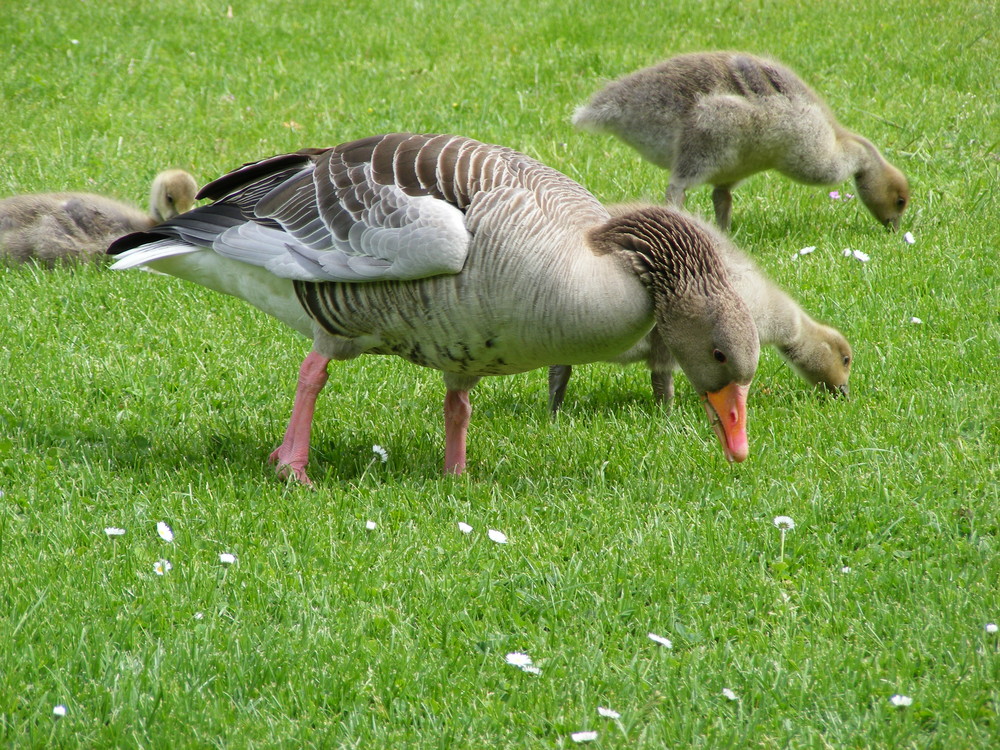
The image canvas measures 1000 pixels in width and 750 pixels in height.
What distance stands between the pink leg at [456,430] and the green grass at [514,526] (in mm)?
154

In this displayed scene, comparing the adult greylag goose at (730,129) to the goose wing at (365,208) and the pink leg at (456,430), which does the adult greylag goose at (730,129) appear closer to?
the goose wing at (365,208)

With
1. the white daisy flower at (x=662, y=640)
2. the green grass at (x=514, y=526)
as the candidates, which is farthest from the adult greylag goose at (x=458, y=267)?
the white daisy flower at (x=662, y=640)

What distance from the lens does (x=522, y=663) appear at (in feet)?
11.9

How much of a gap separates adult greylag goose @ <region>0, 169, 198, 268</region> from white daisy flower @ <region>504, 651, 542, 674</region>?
201 inches

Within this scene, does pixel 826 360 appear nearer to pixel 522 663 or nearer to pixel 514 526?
pixel 514 526

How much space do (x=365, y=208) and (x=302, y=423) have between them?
1.07m

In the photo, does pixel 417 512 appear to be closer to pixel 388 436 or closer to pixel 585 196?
pixel 388 436

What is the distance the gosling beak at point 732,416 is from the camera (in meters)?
4.62

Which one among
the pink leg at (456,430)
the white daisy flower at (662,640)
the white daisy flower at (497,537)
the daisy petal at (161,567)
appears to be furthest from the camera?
the pink leg at (456,430)

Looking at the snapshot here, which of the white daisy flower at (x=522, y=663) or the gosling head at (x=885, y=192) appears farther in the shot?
the gosling head at (x=885, y=192)

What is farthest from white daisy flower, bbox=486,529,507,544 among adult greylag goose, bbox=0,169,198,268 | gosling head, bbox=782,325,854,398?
adult greylag goose, bbox=0,169,198,268

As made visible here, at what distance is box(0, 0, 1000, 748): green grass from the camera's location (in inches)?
134

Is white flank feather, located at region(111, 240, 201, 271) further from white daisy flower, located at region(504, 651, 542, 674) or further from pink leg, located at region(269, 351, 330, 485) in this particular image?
white daisy flower, located at region(504, 651, 542, 674)

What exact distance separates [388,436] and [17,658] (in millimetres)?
2462
